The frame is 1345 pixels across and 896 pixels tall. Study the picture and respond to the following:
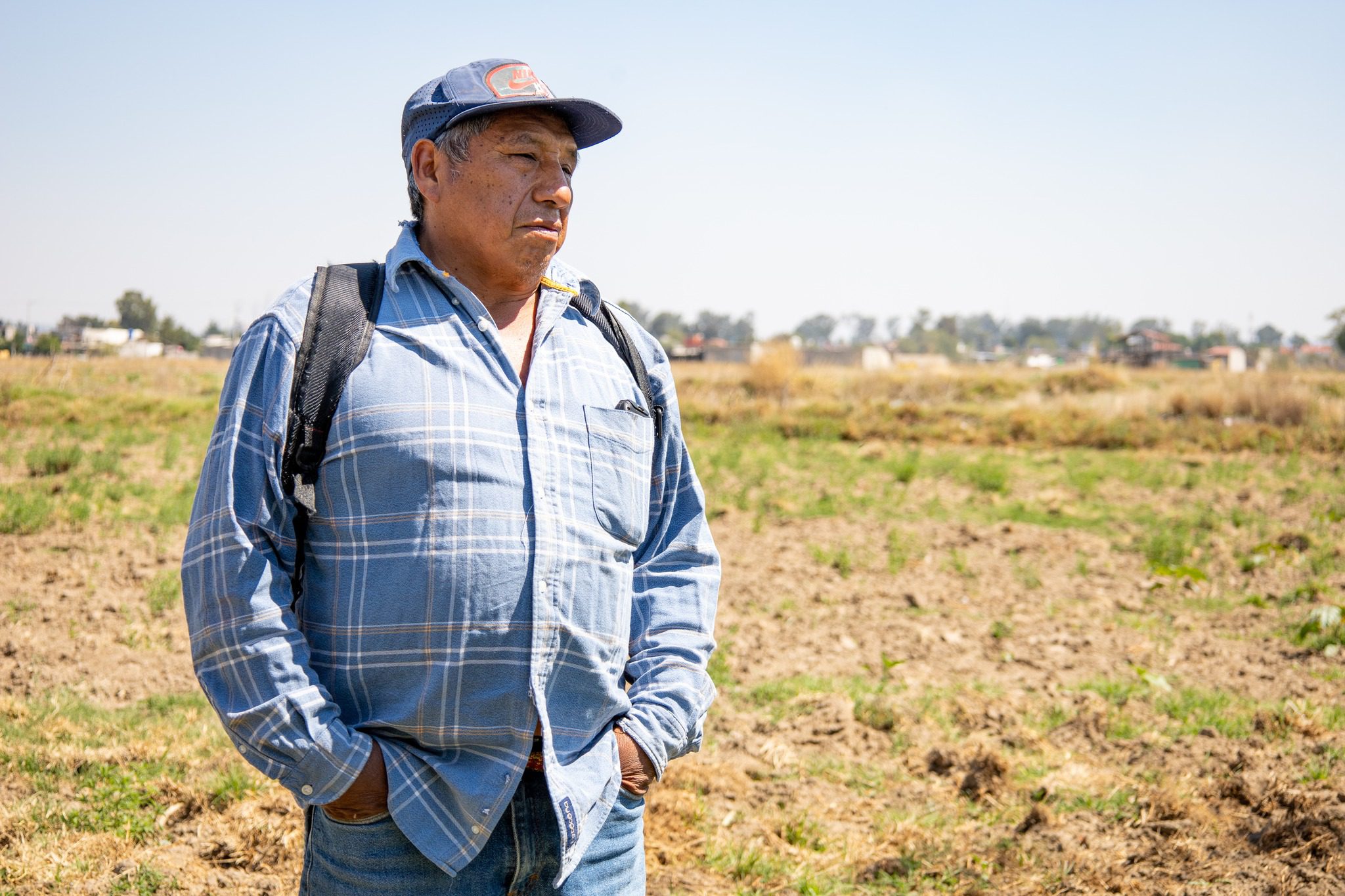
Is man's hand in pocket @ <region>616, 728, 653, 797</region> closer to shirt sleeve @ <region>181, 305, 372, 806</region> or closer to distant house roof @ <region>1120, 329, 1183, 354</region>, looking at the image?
shirt sleeve @ <region>181, 305, 372, 806</region>

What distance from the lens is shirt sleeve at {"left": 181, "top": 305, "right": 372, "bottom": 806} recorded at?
5.55 feet

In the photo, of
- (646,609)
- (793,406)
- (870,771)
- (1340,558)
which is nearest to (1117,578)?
(1340,558)

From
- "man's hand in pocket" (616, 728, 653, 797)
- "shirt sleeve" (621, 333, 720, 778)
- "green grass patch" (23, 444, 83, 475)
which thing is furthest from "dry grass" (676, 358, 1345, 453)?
"man's hand in pocket" (616, 728, 653, 797)

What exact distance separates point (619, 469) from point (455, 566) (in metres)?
0.41

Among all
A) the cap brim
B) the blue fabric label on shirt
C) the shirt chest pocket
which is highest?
the cap brim

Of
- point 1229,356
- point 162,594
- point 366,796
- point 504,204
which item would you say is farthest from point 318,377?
point 1229,356

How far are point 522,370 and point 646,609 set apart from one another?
1.91 feet

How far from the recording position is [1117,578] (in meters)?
9.59

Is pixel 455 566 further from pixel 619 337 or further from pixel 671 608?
pixel 619 337

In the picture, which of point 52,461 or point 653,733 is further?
point 52,461

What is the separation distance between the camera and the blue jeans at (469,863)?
180 cm

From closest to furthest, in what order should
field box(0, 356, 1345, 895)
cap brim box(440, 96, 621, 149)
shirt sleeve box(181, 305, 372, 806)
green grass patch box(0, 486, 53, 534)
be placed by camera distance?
shirt sleeve box(181, 305, 372, 806) < cap brim box(440, 96, 621, 149) < field box(0, 356, 1345, 895) < green grass patch box(0, 486, 53, 534)

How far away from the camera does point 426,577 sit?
180 centimetres

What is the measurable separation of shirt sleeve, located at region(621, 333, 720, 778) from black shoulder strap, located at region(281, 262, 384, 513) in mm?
681
